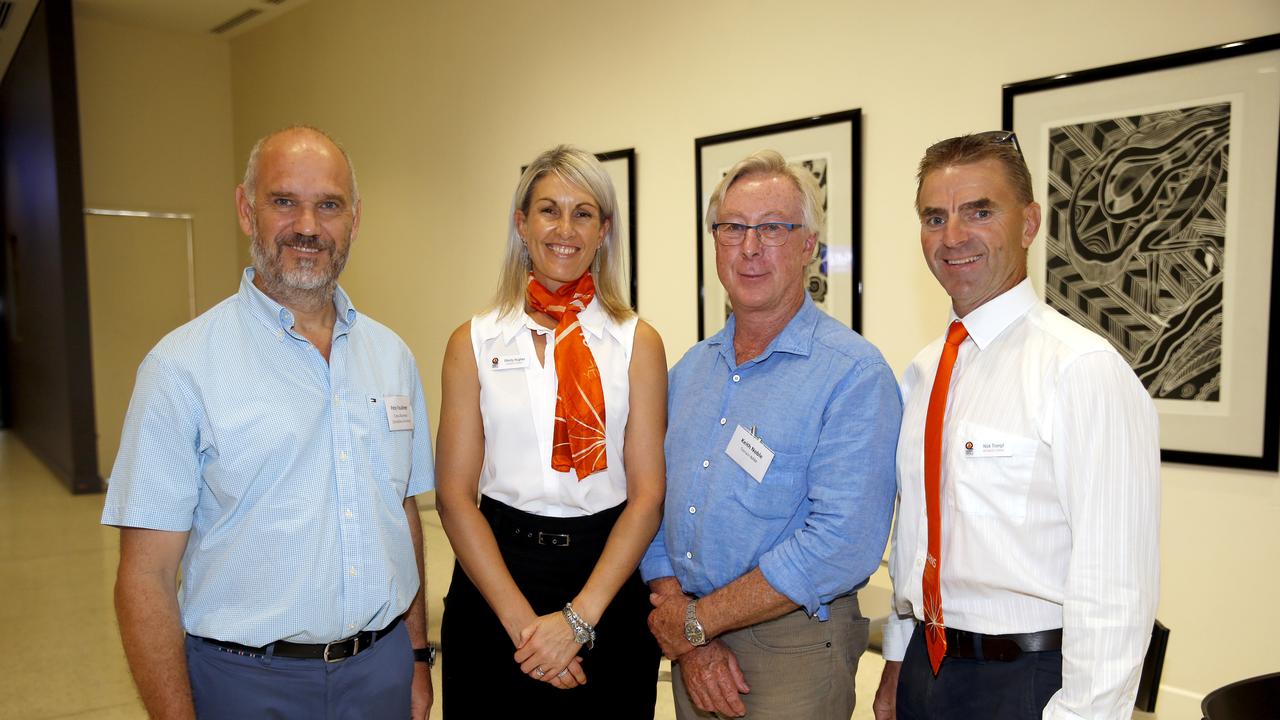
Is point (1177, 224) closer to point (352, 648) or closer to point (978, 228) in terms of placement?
point (978, 228)

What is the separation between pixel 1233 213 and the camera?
112 inches

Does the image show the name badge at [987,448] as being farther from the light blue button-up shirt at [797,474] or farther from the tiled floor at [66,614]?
the tiled floor at [66,614]

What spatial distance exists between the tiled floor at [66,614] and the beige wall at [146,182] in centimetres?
243

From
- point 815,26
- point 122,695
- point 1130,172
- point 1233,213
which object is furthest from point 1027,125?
→ point 122,695

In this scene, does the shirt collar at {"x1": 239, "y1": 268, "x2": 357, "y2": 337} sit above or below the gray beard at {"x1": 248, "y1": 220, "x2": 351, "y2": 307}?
below

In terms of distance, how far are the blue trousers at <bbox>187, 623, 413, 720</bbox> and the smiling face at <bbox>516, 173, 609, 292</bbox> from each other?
3.16 feet

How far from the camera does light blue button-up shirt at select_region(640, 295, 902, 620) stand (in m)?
1.71

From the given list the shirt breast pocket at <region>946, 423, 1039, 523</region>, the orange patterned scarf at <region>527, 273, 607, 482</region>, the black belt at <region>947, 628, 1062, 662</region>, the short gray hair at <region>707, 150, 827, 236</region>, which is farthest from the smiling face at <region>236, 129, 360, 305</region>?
the black belt at <region>947, 628, 1062, 662</region>

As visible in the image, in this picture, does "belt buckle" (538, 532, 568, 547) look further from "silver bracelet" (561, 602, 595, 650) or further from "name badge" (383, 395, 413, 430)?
"name badge" (383, 395, 413, 430)

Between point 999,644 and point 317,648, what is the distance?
1.33m

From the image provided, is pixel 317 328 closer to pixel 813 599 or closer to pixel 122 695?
→ pixel 813 599

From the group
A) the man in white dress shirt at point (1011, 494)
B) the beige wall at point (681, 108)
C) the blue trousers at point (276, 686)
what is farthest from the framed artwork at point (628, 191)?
the blue trousers at point (276, 686)

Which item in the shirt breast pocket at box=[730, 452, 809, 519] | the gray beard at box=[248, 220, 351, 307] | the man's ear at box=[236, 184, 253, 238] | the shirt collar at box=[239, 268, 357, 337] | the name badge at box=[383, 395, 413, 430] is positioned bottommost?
the shirt breast pocket at box=[730, 452, 809, 519]

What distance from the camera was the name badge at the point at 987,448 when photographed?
1.53 meters
